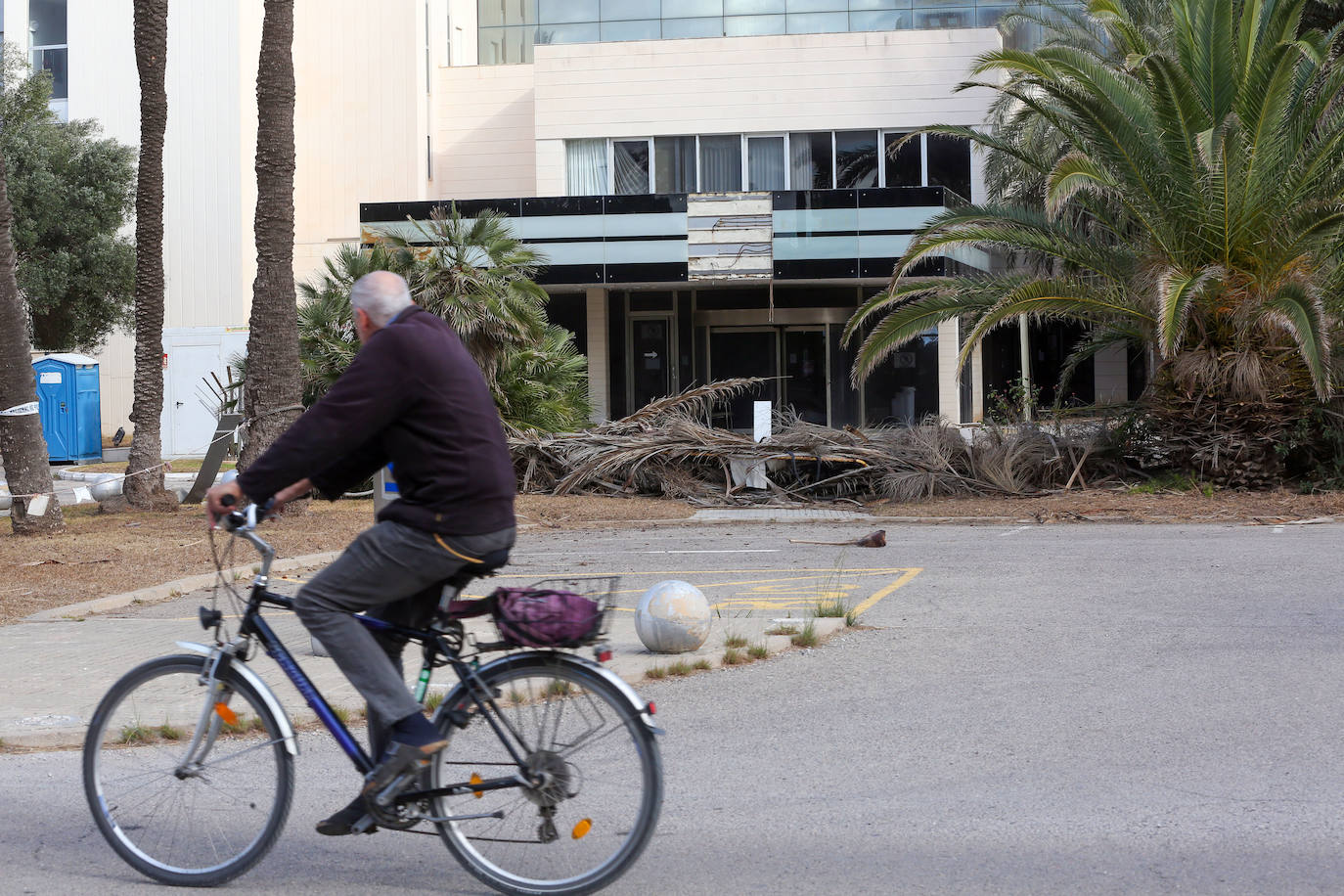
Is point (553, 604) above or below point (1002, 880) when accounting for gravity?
above

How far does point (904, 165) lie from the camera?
31.4 meters

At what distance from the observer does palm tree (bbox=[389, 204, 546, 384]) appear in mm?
19188

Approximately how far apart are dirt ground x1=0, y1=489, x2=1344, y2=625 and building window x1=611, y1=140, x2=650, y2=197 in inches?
577

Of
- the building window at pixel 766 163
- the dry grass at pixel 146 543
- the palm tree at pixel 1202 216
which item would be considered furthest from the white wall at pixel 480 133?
the palm tree at pixel 1202 216

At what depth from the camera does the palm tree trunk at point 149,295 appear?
16531 mm

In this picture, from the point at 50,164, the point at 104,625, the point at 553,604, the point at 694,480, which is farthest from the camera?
the point at 50,164

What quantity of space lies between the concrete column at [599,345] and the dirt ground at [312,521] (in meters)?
13.6

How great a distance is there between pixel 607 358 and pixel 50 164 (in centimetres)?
1471

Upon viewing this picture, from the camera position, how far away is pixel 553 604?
13.1ft

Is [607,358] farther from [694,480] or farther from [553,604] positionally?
[553,604]

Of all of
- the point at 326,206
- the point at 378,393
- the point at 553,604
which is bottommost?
the point at 553,604

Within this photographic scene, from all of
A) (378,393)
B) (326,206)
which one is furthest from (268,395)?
(326,206)

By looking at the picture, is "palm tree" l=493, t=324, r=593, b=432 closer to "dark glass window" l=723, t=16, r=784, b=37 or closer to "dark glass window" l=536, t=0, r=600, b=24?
"dark glass window" l=723, t=16, r=784, b=37

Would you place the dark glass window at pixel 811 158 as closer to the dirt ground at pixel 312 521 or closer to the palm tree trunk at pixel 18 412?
the dirt ground at pixel 312 521
